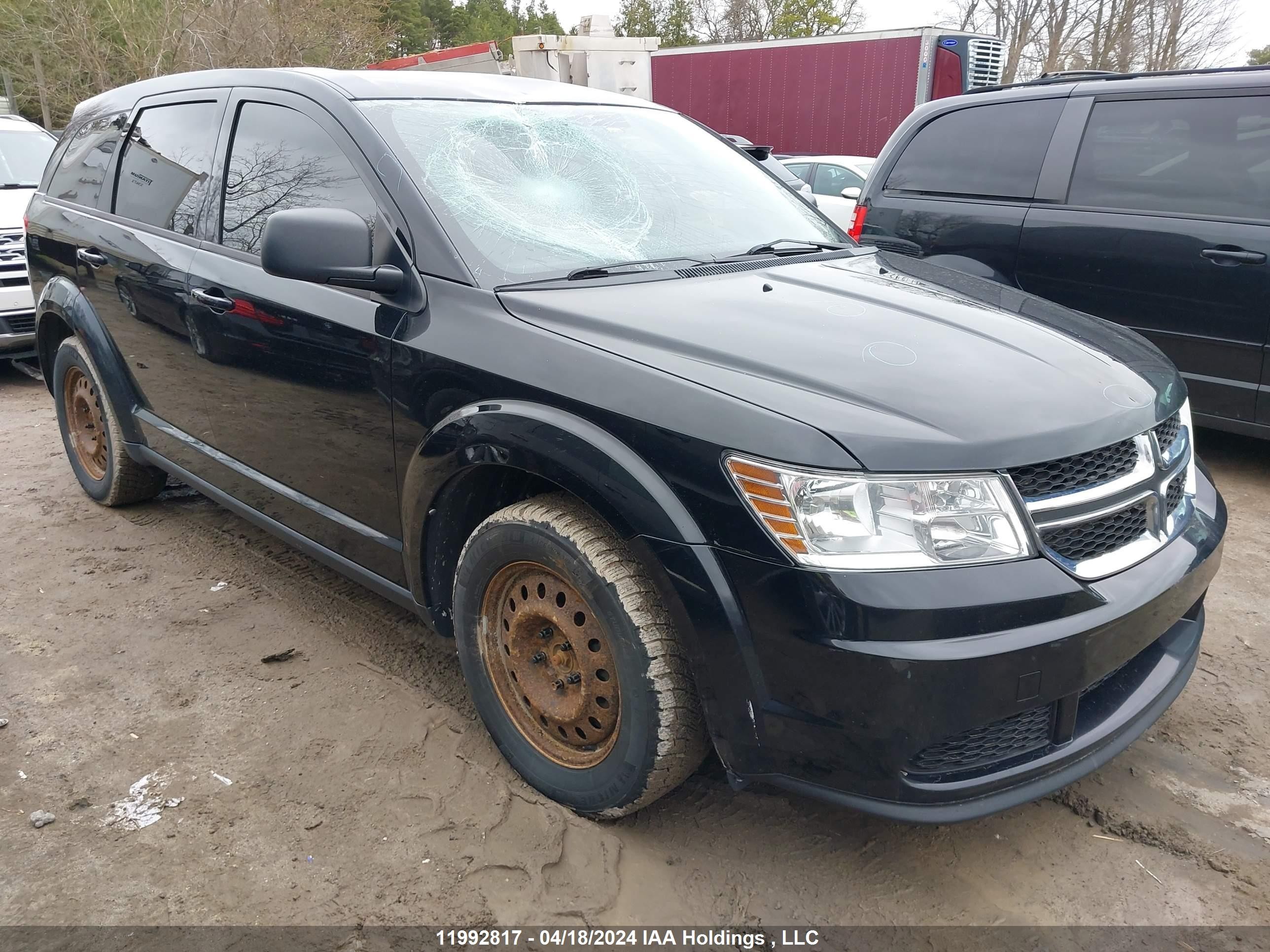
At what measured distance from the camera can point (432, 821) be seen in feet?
7.94

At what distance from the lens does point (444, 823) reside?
241 cm

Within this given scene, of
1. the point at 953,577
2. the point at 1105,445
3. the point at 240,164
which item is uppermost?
the point at 240,164

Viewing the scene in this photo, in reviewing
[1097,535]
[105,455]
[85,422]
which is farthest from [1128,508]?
[85,422]

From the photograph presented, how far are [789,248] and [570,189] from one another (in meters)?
0.72

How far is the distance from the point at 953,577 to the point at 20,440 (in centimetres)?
581

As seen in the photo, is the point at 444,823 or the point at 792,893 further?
the point at 444,823

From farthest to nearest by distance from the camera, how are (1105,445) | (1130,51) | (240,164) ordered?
(1130,51), (240,164), (1105,445)

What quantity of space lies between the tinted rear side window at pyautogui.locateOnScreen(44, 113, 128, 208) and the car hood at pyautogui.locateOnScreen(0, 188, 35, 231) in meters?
2.93

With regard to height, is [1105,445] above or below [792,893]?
above

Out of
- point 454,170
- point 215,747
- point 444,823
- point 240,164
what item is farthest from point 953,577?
point 240,164

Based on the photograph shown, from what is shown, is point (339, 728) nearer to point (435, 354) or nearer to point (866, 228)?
point (435, 354)

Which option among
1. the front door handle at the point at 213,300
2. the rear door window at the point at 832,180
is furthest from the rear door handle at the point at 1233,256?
the rear door window at the point at 832,180

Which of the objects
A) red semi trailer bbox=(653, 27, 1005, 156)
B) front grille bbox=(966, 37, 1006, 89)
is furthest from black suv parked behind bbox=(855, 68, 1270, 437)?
front grille bbox=(966, 37, 1006, 89)

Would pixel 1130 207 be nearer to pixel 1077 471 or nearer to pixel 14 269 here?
pixel 1077 471
